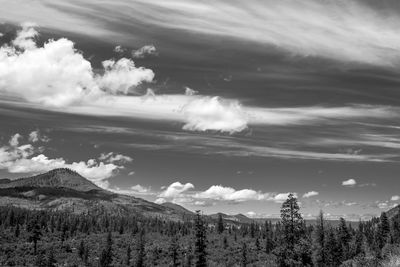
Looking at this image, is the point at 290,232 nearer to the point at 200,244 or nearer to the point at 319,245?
the point at 200,244

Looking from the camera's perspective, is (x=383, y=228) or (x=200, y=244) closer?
(x=200, y=244)

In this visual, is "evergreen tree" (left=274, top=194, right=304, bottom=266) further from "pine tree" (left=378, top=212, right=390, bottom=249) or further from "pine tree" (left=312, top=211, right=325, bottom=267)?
"pine tree" (left=378, top=212, right=390, bottom=249)

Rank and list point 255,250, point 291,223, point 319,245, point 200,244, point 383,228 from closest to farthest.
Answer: point 291,223 < point 200,244 < point 319,245 < point 383,228 < point 255,250

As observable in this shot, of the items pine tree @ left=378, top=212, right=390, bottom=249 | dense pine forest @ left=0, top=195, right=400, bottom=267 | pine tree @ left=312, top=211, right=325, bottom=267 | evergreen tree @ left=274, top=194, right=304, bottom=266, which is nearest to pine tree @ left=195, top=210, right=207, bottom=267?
dense pine forest @ left=0, top=195, right=400, bottom=267

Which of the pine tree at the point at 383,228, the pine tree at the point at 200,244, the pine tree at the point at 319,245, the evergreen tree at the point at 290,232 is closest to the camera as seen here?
the evergreen tree at the point at 290,232

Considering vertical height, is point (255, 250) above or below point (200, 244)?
below

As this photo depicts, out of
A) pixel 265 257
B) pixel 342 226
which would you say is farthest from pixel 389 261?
pixel 265 257

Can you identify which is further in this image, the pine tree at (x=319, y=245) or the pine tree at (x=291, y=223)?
the pine tree at (x=319, y=245)

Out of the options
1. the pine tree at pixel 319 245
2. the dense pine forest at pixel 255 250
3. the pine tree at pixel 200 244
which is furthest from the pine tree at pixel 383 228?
the pine tree at pixel 200 244

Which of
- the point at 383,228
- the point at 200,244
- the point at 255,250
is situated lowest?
the point at 255,250

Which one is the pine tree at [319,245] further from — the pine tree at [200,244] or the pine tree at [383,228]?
the pine tree at [383,228]

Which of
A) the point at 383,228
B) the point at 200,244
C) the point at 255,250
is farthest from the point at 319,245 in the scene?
the point at 255,250

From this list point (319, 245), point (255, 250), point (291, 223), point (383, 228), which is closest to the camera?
point (291, 223)

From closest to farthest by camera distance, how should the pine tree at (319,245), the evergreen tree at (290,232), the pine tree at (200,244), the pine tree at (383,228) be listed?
the evergreen tree at (290,232)
the pine tree at (200,244)
the pine tree at (319,245)
the pine tree at (383,228)
